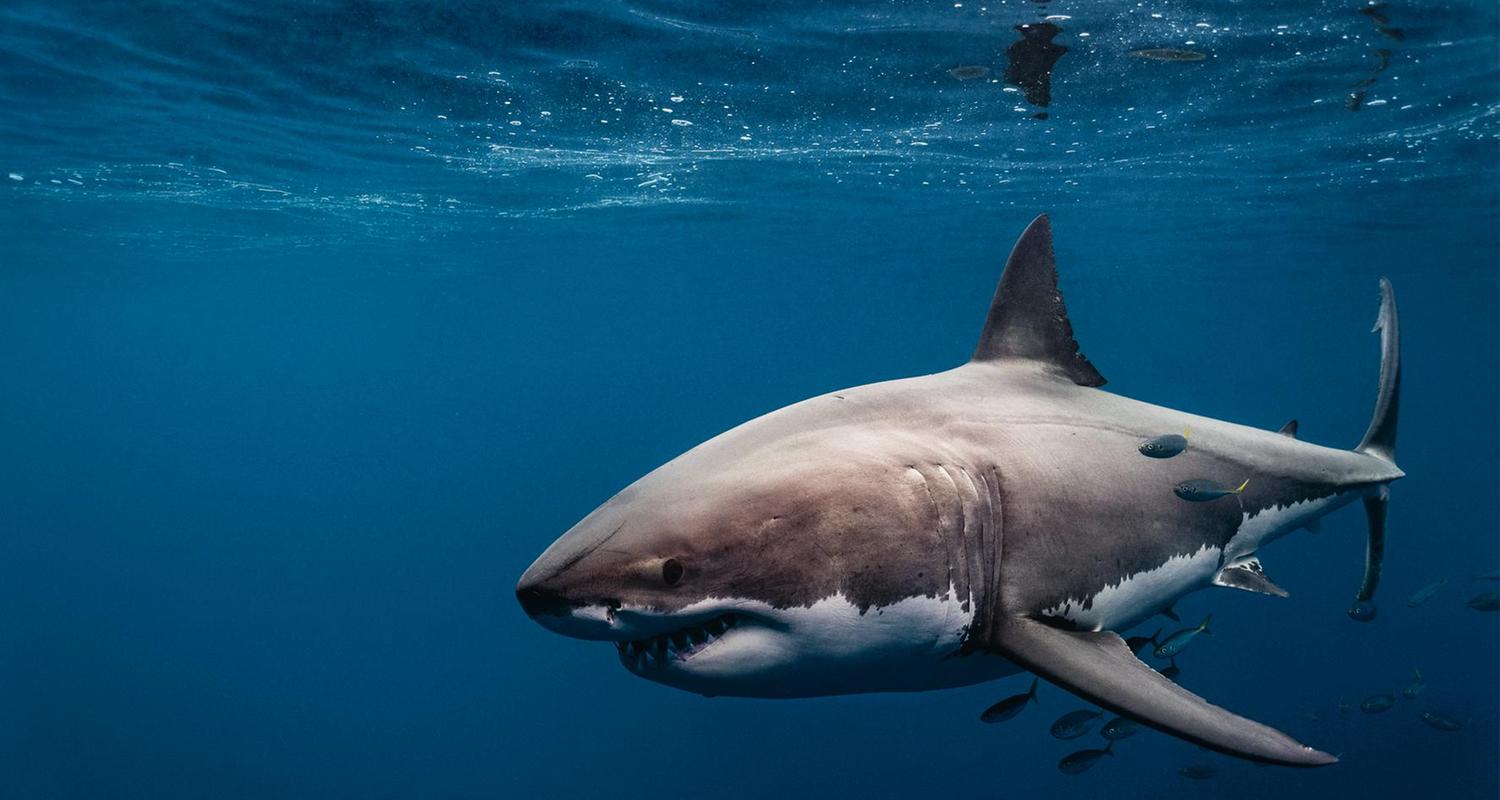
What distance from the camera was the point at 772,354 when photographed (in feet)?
359

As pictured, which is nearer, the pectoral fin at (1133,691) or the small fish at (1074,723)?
the pectoral fin at (1133,691)

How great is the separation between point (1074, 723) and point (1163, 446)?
3.35m

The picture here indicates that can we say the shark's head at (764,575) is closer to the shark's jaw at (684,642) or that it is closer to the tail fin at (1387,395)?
the shark's jaw at (684,642)

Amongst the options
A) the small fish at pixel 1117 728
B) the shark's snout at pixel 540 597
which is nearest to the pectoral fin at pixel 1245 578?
the small fish at pixel 1117 728

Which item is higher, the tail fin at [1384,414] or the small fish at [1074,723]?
the tail fin at [1384,414]

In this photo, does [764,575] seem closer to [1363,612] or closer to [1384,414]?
[1384,414]

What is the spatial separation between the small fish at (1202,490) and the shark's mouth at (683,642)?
254 centimetres

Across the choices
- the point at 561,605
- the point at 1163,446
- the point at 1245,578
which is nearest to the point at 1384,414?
the point at 1245,578

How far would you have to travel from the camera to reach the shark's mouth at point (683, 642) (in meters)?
2.63

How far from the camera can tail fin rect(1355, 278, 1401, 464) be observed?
573 centimetres

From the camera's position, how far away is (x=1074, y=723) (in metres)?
6.75

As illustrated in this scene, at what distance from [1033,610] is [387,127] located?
16.0 m

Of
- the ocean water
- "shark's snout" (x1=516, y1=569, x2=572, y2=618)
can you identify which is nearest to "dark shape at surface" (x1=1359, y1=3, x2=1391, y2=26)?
the ocean water

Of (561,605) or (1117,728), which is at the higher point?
(561,605)
